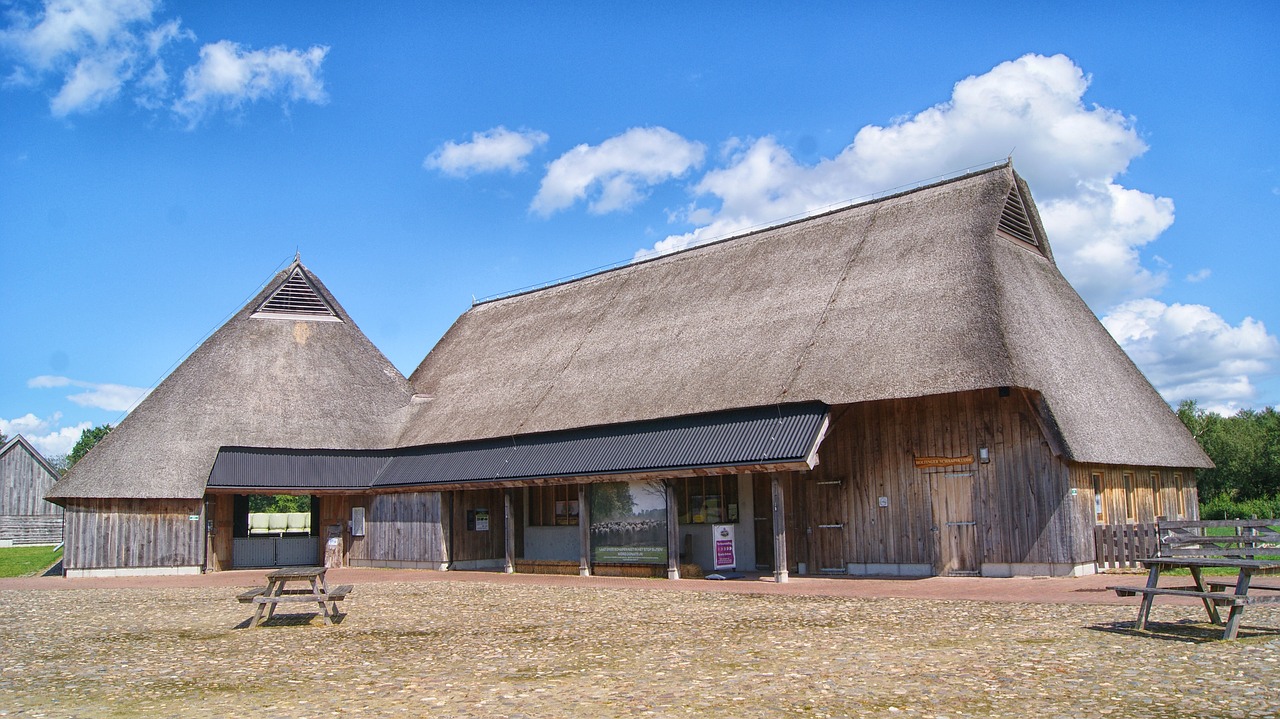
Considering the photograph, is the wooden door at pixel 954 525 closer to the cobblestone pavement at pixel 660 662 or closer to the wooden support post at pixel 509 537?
the cobblestone pavement at pixel 660 662

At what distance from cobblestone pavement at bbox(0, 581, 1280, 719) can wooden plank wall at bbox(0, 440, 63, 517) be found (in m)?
44.8

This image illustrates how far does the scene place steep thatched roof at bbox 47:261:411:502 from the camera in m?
30.2

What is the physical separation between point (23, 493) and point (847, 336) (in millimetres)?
51815

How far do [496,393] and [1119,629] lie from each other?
22.3 m

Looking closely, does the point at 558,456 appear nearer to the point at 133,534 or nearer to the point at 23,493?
the point at 133,534

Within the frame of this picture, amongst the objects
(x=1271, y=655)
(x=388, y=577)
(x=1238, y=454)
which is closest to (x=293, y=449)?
(x=388, y=577)

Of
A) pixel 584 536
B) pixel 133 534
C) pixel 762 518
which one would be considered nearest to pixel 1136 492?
pixel 762 518

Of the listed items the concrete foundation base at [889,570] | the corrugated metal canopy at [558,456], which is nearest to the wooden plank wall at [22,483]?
the corrugated metal canopy at [558,456]

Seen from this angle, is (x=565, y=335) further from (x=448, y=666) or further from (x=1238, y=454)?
(x=1238, y=454)

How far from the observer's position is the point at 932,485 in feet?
72.8

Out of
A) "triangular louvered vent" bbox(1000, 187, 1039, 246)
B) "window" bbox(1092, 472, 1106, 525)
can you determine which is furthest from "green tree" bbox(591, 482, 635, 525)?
"triangular louvered vent" bbox(1000, 187, 1039, 246)

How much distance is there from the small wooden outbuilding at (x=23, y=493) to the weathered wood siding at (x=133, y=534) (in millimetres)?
30325

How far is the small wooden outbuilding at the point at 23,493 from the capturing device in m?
54.8

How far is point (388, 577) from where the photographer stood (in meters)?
26.5
